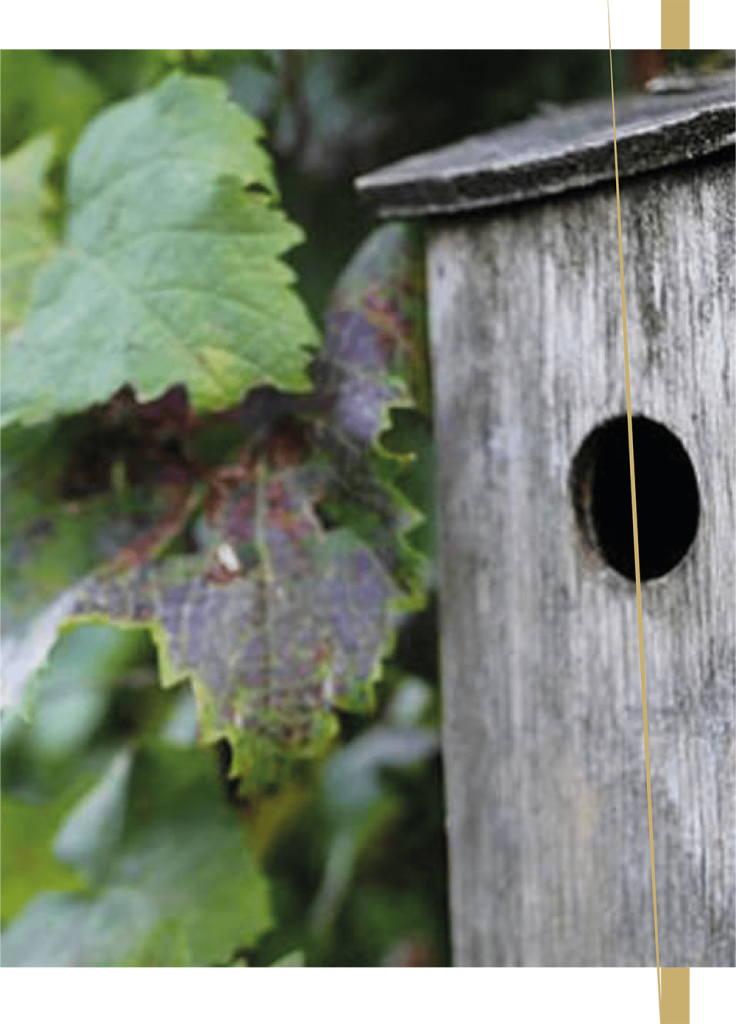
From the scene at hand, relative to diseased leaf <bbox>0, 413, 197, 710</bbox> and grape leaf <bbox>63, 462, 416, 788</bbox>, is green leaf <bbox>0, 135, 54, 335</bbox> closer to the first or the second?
diseased leaf <bbox>0, 413, 197, 710</bbox>

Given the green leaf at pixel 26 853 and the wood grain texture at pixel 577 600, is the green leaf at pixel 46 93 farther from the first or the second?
the green leaf at pixel 26 853

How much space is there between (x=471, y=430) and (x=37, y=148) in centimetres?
45

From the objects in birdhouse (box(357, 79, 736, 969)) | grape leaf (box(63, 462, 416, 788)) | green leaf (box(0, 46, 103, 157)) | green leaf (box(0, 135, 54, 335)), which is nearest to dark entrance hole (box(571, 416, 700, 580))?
birdhouse (box(357, 79, 736, 969))

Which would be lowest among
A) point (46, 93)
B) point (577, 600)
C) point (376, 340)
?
point (577, 600)

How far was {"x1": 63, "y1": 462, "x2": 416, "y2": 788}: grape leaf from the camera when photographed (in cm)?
134

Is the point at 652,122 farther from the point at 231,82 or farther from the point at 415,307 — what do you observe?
the point at 231,82

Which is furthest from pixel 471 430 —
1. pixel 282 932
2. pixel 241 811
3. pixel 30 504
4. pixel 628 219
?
pixel 282 932

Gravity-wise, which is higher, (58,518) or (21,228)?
(21,228)

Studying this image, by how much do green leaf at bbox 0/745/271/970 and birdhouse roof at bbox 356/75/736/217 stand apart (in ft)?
1.91

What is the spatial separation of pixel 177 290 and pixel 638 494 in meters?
0.41

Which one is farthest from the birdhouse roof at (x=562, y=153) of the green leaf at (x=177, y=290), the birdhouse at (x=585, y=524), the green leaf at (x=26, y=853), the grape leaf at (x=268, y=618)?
the green leaf at (x=26, y=853)

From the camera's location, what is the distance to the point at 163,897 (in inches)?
63.2

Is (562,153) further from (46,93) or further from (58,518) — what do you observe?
(46,93)

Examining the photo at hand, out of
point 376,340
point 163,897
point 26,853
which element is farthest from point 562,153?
point 26,853
